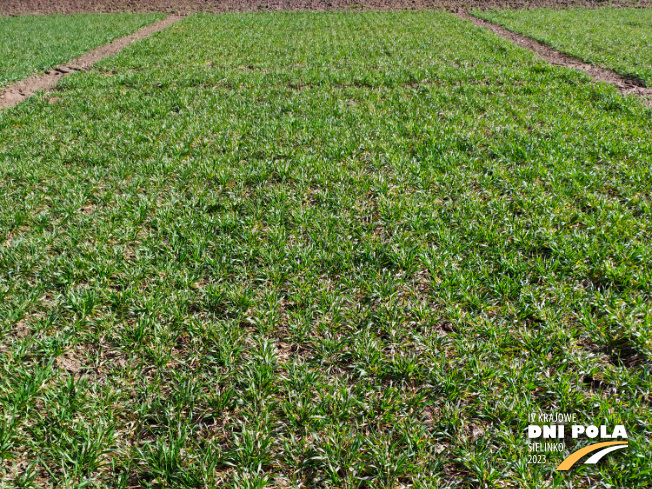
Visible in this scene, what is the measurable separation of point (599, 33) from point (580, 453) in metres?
16.9

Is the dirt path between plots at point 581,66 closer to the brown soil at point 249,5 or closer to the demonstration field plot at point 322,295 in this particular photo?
the demonstration field plot at point 322,295

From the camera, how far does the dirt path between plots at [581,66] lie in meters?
8.22

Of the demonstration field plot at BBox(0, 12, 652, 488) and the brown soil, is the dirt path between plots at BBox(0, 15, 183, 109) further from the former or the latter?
the brown soil

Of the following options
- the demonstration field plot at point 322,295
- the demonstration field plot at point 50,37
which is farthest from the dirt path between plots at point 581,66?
the demonstration field plot at point 50,37

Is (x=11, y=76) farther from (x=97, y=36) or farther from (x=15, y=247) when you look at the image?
(x=15, y=247)

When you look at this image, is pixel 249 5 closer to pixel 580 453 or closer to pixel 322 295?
pixel 322 295

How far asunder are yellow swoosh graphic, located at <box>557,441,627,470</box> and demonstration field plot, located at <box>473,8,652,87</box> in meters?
9.73

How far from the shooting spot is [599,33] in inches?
528

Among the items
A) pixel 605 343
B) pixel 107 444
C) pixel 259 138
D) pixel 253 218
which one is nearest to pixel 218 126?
pixel 259 138

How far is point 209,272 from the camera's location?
3.57 meters

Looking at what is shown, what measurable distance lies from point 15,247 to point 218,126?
152 inches

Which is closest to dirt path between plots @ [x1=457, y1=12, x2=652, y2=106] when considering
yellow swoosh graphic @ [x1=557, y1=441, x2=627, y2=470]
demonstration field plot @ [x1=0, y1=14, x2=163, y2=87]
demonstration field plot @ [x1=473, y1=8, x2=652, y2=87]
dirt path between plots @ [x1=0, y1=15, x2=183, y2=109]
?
demonstration field plot @ [x1=473, y1=8, x2=652, y2=87]

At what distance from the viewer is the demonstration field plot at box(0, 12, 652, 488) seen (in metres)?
2.18

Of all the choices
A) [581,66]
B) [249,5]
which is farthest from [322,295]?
[249,5]
